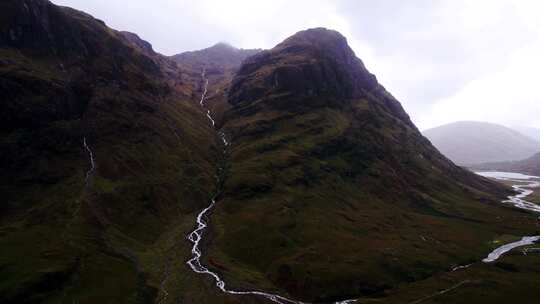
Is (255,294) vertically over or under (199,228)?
under

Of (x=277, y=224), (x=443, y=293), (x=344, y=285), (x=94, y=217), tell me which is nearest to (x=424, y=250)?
(x=443, y=293)

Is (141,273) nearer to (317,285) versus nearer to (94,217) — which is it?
(94,217)

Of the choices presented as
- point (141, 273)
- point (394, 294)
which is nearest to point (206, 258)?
point (141, 273)

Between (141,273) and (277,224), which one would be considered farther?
(277,224)

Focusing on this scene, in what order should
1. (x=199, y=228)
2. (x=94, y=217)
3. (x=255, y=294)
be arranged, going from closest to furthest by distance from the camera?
(x=255, y=294) → (x=94, y=217) → (x=199, y=228)

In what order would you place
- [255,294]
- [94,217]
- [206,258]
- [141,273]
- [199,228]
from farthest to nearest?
[199,228] < [94,217] < [206,258] < [141,273] < [255,294]

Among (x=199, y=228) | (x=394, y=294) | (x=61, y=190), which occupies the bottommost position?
(x=394, y=294)

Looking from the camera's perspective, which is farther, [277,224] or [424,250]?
[277,224]

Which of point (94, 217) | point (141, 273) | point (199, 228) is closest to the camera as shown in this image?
point (141, 273)

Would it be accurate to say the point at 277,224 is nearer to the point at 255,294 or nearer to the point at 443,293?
the point at 255,294

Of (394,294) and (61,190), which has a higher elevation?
(61,190)
